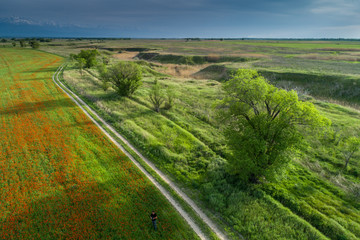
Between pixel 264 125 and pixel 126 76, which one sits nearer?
pixel 264 125

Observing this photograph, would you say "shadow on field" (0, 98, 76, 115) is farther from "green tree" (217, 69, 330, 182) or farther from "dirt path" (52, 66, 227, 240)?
"green tree" (217, 69, 330, 182)

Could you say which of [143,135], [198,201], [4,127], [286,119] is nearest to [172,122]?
[143,135]

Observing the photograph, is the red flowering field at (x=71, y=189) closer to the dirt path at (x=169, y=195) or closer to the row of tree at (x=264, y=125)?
the dirt path at (x=169, y=195)

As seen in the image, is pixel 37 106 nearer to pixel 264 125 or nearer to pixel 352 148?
pixel 264 125

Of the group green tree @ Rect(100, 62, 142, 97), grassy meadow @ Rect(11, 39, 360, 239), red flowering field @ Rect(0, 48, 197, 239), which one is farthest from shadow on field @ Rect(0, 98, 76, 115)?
green tree @ Rect(100, 62, 142, 97)

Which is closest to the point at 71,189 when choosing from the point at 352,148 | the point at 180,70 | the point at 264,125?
the point at 264,125
